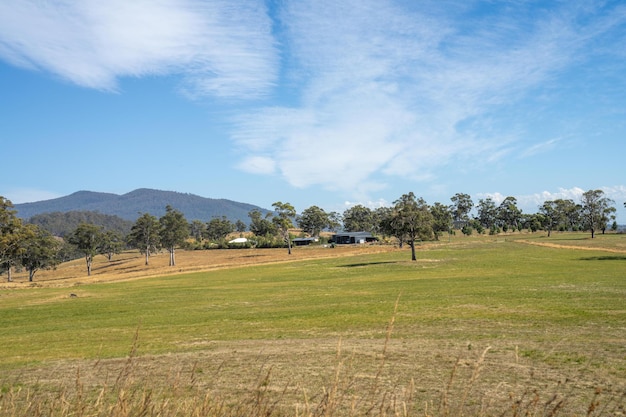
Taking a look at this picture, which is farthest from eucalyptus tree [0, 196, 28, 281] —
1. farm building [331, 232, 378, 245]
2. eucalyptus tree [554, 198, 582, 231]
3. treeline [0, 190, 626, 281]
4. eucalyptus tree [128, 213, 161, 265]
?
eucalyptus tree [554, 198, 582, 231]

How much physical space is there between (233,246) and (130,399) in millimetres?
157465

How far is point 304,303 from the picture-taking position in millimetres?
35531

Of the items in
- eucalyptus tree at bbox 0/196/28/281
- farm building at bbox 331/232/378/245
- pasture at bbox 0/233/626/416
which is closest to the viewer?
pasture at bbox 0/233/626/416

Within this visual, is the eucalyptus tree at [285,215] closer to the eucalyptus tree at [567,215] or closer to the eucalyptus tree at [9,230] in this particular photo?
the eucalyptus tree at [9,230]

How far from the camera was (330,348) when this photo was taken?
61.5 feet

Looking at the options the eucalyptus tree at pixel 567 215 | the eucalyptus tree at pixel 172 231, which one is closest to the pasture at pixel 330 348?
the eucalyptus tree at pixel 172 231

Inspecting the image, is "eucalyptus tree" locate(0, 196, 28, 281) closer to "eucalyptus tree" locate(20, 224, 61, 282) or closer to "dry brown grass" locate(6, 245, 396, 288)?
"dry brown grass" locate(6, 245, 396, 288)

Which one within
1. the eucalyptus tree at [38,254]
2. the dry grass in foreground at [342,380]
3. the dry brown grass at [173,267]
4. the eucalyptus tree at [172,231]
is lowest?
the dry brown grass at [173,267]

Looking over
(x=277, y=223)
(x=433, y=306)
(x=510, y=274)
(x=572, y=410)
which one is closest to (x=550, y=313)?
(x=433, y=306)

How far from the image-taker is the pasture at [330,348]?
5.60m

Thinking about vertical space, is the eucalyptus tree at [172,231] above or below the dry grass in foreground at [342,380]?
above

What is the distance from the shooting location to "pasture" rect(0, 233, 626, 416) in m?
5.60

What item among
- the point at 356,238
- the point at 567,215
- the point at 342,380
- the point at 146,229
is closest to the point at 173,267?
the point at 146,229

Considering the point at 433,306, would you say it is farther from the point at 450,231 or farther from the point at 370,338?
the point at 450,231
